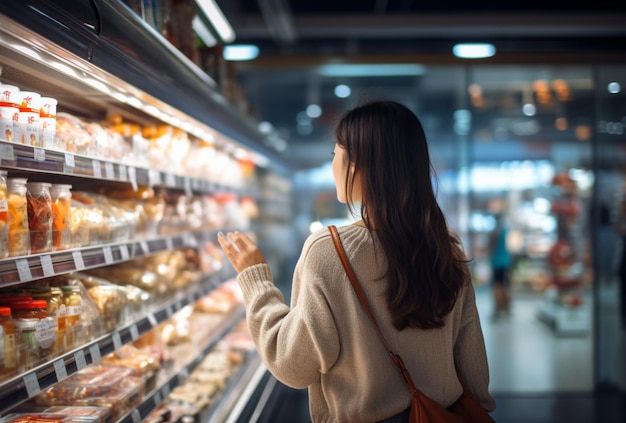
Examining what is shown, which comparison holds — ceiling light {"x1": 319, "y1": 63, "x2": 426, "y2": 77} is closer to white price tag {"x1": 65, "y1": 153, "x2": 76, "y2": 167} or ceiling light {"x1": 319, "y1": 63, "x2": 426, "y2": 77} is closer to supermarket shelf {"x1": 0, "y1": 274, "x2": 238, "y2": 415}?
supermarket shelf {"x1": 0, "y1": 274, "x2": 238, "y2": 415}

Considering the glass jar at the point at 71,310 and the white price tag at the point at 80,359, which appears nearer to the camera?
the white price tag at the point at 80,359

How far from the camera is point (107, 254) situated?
2.22 metres

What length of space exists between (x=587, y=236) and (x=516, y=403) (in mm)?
1780

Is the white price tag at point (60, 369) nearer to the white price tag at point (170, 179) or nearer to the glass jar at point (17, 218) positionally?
the glass jar at point (17, 218)

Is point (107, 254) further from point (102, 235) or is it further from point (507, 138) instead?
point (507, 138)

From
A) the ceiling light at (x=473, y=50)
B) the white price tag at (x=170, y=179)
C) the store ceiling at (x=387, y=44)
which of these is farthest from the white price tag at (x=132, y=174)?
the ceiling light at (x=473, y=50)

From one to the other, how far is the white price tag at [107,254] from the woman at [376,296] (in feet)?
2.13

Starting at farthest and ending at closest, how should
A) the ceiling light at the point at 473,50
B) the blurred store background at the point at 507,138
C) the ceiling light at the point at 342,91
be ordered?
1. the ceiling light at the point at 342,91
2. the blurred store background at the point at 507,138
3. the ceiling light at the point at 473,50

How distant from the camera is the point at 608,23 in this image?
652 cm

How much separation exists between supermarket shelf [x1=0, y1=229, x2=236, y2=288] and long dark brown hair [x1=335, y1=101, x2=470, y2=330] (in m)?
0.87

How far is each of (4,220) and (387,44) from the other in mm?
5208

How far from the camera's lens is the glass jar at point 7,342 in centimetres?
160

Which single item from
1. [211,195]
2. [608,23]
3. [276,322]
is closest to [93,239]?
[276,322]

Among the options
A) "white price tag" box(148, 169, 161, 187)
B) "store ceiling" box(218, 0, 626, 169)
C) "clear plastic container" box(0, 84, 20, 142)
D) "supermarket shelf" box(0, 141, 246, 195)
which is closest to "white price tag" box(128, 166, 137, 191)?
"supermarket shelf" box(0, 141, 246, 195)
